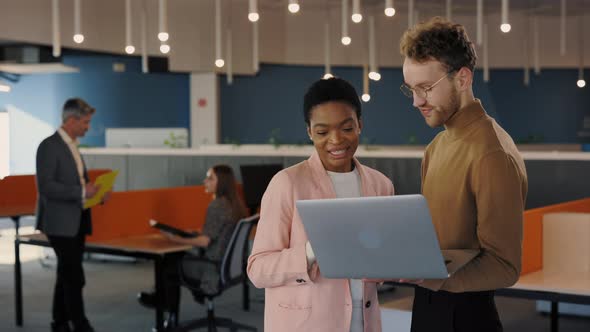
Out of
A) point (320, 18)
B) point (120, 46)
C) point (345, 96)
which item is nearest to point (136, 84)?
point (120, 46)

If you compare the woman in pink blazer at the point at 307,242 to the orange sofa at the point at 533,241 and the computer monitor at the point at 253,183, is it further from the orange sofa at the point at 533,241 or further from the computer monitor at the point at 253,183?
the computer monitor at the point at 253,183

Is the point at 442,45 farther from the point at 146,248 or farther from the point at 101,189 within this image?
the point at 101,189

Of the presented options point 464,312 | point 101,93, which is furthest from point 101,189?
point 101,93

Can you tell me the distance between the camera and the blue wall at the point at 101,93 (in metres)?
16.6

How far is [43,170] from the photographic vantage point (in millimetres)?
5680

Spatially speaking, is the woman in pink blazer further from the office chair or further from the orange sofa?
the office chair

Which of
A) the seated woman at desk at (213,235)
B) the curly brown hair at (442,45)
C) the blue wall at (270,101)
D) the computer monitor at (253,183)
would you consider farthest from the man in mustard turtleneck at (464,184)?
the blue wall at (270,101)

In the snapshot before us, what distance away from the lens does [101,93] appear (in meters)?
16.7

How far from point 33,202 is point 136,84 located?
7554 mm

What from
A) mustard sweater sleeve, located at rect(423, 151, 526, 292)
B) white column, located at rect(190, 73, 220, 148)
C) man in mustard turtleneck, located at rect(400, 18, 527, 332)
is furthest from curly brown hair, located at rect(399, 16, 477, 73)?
white column, located at rect(190, 73, 220, 148)

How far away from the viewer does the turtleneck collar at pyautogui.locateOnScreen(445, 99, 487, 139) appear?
73.7 inches

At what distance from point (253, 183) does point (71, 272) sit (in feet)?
9.44

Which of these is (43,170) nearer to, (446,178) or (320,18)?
(446,178)

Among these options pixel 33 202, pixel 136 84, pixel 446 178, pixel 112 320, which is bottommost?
pixel 112 320
